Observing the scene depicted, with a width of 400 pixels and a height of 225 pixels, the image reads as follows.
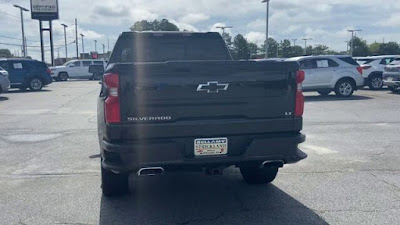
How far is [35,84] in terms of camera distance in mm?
→ 24250

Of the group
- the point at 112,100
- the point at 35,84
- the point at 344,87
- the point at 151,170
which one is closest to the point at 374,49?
the point at 344,87

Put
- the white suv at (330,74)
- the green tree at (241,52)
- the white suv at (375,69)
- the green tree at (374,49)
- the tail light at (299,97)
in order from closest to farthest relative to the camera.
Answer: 1. the tail light at (299,97)
2. the green tree at (241,52)
3. the white suv at (330,74)
4. the white suv at (375,69)
5. the green tree at (374,49)

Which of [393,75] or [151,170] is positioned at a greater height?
[393,75]

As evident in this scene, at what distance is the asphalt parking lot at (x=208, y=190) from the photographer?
4.53 meters

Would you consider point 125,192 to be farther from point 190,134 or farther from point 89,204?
point 190,134

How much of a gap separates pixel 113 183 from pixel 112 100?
4.54 feet

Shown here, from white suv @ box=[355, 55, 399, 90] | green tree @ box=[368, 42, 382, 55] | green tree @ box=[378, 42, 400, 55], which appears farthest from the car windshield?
green tree @ box=[368, 42, 382, 55]

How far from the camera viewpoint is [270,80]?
14.2 ft

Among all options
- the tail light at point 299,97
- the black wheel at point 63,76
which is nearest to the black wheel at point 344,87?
the tail light at point 299,97

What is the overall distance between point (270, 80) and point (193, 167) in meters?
1.19

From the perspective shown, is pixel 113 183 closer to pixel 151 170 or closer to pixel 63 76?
pixel 151 170

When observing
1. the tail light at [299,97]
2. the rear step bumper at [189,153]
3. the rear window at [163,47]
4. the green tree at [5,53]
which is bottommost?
the rear step bumper at [189,153]

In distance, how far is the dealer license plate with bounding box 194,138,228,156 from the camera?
4.16 meters

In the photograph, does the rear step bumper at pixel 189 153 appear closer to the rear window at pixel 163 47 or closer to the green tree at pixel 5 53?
the rear window at pixel 163 47
